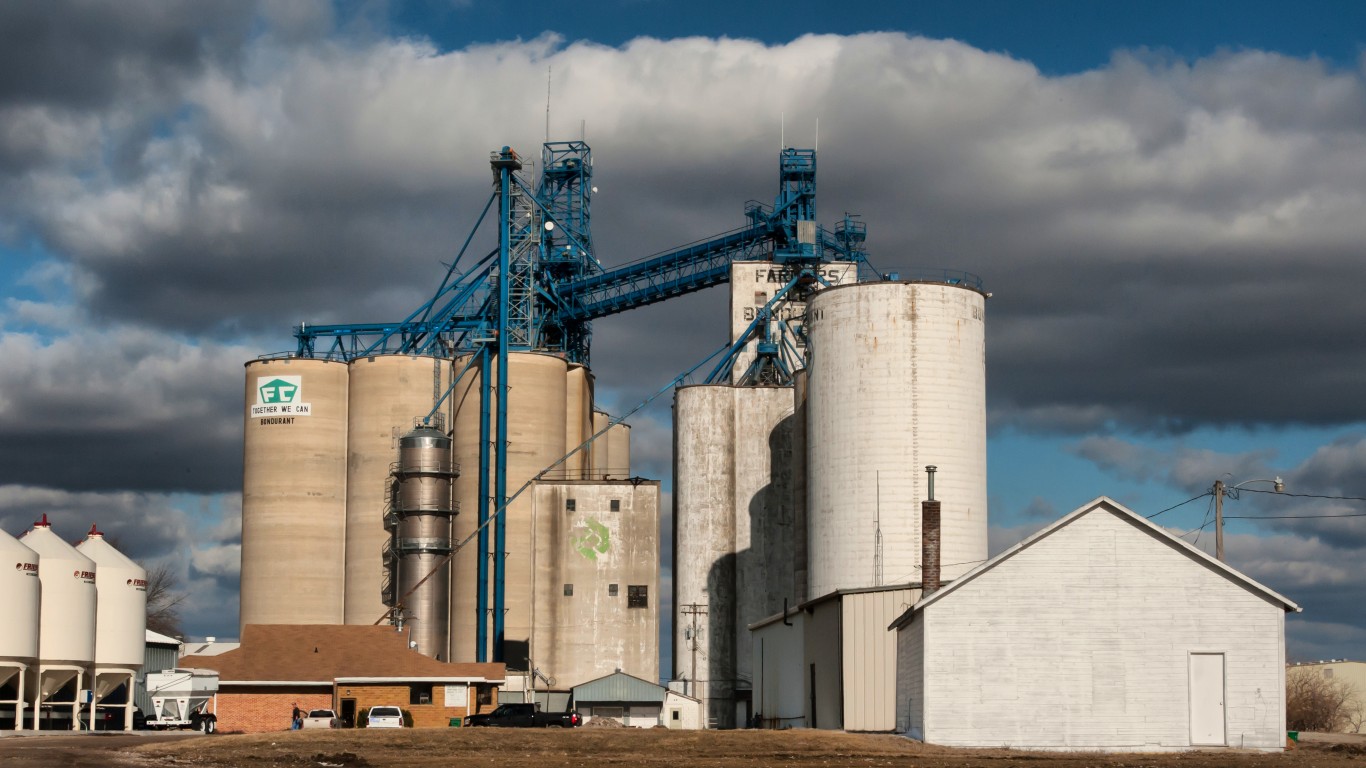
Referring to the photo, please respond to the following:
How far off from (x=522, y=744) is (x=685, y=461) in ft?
133

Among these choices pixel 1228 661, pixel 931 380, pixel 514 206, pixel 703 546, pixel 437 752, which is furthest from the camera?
pixel 514 206

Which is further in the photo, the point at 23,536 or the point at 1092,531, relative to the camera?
the point at 23,536

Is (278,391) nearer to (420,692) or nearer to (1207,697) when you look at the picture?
(420,692)

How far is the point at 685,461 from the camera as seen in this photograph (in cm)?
8381

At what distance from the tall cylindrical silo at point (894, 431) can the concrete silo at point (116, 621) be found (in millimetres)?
27590

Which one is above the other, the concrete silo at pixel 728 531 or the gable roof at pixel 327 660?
the concrete silo at pixel 728 531

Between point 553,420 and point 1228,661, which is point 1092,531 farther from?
point 553,420

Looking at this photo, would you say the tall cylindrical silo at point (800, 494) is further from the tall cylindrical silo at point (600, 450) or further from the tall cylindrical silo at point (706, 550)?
the tall cylindrical silo at point (600, 450)

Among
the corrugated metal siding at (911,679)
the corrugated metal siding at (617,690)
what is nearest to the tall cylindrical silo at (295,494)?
the corrugated metal siding at (617,690)

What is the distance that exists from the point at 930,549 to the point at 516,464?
36.9m

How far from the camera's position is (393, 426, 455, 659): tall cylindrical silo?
3216 inches

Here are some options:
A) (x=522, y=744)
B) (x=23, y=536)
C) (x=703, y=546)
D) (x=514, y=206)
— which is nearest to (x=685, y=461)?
(x=703, y=546)

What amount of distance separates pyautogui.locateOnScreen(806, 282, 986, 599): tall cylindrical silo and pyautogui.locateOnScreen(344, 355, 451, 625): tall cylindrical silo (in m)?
27.6

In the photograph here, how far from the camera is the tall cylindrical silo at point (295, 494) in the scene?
276ft
